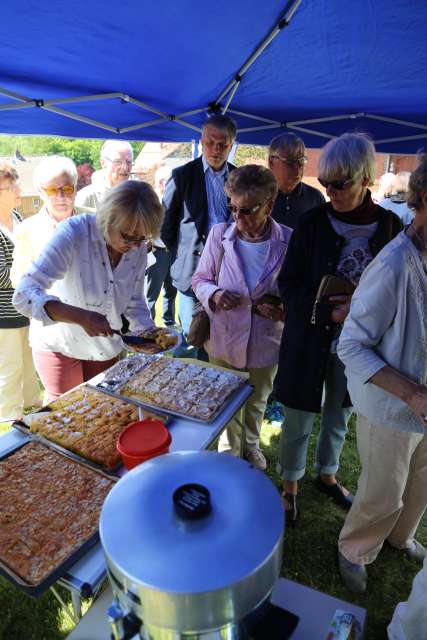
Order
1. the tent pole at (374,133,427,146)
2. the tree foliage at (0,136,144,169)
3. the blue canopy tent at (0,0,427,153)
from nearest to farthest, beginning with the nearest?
the blue canopy tent at (0,0,427,153) < the tent pole at (374,133,427,146) < the tree foliage at (0,136,144,169)

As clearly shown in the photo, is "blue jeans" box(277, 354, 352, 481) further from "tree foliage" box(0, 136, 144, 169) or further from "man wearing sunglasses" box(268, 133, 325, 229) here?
"tree foliage" box(0, 136, 144, 169)

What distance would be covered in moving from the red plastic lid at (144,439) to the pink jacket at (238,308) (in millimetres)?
986

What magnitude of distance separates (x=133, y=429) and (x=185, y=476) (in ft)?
2.13

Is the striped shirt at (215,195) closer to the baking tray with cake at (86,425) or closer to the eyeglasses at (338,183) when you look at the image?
the eyeglasses at (338,183)

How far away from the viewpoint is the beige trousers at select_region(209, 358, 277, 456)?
91.3 inches

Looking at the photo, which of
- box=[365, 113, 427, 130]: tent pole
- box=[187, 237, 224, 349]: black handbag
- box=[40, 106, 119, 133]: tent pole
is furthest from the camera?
box=[365, 113, 427, 130]: tent pole

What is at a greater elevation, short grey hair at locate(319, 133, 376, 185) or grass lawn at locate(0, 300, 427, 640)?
short grey hair at locate(319, 133, 376, 185)

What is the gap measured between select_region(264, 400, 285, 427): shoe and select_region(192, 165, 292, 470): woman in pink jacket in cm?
109

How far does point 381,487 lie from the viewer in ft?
5.45

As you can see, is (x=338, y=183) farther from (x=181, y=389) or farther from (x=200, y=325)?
(x=181, y=389)

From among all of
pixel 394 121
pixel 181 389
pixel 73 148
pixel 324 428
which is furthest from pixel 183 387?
pixel 73 148

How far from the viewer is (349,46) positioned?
8.30ft

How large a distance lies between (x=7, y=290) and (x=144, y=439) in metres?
2.17

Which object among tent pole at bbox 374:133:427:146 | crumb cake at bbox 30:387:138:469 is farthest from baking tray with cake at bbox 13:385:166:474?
tent pole at bbox 374:133:427:146
